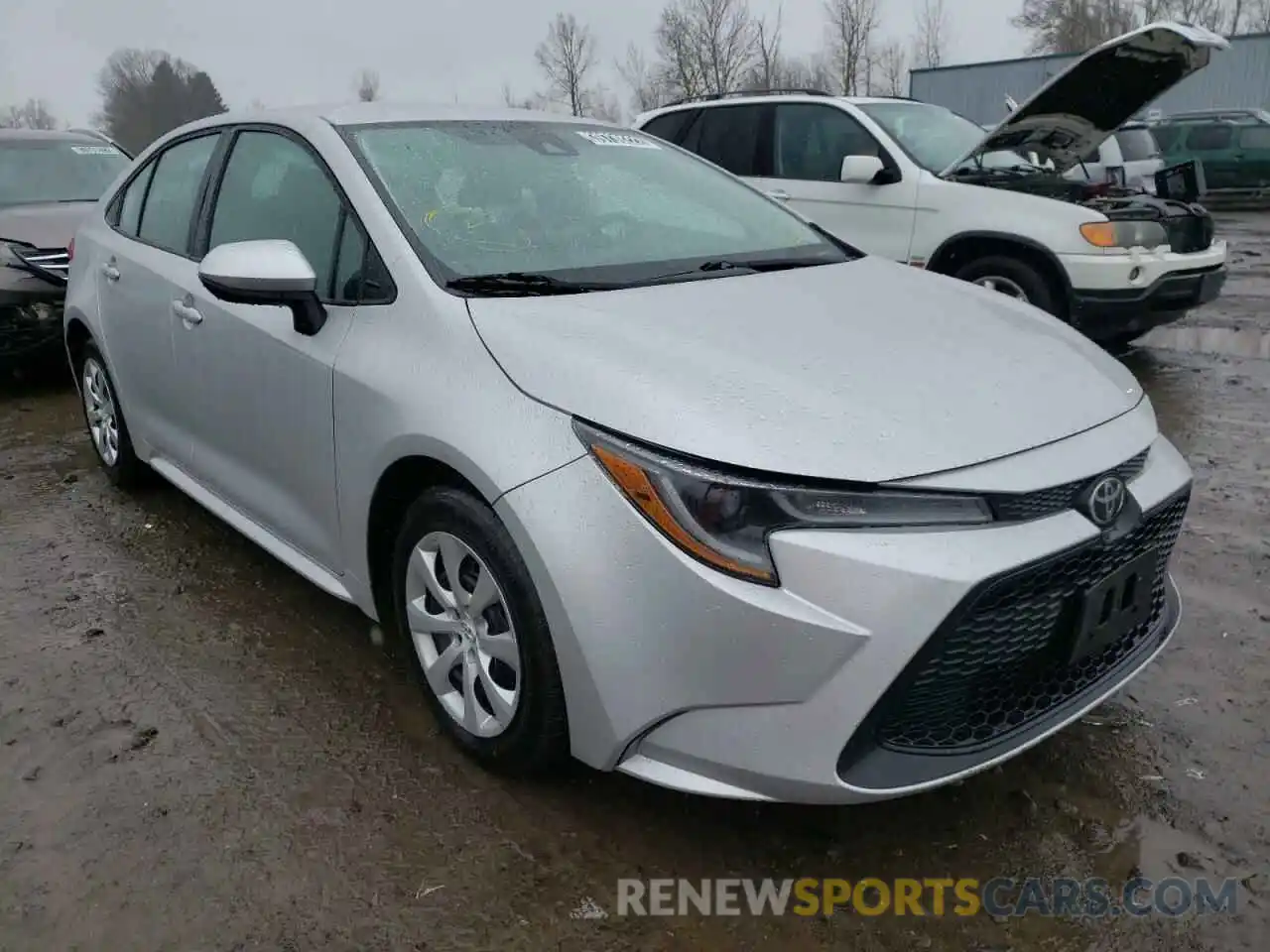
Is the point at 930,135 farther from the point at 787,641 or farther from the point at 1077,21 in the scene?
the point at 1077,21

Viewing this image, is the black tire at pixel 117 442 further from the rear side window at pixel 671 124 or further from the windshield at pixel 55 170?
the rear side window at pixel 671 124

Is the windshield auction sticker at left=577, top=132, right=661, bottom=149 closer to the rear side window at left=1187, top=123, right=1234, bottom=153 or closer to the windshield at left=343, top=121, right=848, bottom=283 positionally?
the windshield at left=343, top=121, right=848, bottom=283

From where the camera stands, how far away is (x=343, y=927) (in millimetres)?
2039

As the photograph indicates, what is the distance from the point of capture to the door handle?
128 inches

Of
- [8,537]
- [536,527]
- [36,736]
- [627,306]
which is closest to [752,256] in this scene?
[627,306]

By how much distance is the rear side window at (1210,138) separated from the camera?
1794 centimetres

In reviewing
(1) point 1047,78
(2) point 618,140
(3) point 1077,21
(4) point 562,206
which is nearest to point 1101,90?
(2) point 618,140

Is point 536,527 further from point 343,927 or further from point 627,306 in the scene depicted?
point 343,927

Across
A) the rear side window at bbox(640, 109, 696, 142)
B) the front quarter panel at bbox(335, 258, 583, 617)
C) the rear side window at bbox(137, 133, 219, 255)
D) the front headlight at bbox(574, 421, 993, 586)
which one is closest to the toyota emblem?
the front headlight at bbox(574, 421, 993, 586)

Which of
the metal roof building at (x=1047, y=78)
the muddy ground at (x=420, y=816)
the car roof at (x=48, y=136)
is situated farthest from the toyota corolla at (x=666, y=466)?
the metal roof building at (x=1047, y=78)

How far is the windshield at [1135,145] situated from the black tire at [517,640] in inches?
453

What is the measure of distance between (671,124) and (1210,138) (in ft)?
48.7

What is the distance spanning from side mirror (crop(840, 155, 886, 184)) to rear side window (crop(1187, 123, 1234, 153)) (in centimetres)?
1519

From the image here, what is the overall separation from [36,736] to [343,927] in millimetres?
1240
